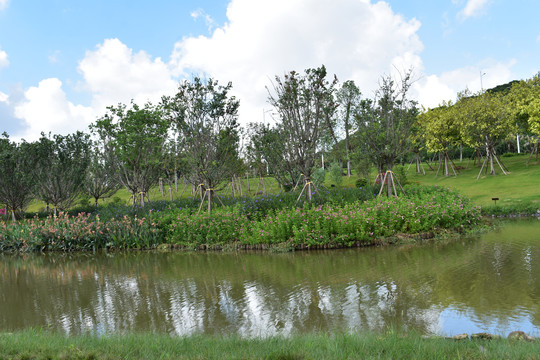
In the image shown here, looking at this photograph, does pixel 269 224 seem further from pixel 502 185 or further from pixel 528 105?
pixel 528 105

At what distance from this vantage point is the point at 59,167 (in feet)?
74.3

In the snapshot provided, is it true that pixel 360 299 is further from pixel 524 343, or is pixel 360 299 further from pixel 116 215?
pixel 116 215

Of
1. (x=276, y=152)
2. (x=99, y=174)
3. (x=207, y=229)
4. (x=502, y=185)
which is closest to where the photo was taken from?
(x=207, y=229)

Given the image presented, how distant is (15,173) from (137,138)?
10798 millimetres

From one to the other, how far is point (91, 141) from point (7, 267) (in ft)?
42.6

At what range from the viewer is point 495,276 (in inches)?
306

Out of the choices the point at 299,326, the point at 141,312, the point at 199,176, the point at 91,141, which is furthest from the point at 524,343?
the point at 91,141

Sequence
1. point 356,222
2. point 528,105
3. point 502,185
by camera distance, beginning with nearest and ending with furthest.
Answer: point 356,222
point 502,185
point 528,105

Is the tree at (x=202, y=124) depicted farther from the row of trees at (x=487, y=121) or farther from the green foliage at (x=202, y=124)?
the row of trees at (x=487, y=121)

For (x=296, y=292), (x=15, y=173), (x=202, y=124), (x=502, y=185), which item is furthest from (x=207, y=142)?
(x=502, y=185)

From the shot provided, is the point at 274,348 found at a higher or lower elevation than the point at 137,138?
lower

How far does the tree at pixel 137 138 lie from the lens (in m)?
19.4

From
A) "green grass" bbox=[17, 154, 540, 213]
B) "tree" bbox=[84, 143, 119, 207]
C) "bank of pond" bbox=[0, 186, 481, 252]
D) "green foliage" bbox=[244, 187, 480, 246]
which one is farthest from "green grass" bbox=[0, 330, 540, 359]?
"tree" bbox=[84, 143, 119, 207]

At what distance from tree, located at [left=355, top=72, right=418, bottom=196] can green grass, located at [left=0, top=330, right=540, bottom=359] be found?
11.9 m
